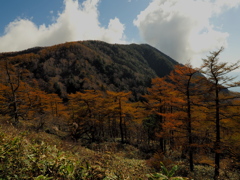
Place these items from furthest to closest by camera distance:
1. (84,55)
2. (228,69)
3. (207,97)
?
1. (84,55)
2. (207,97)
3. (228,69)

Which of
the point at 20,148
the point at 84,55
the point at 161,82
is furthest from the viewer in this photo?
the point at 84,55

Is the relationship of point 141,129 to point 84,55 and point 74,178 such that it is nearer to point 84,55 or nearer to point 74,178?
point 74,178

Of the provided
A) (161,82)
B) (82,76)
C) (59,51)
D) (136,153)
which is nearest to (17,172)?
(161,82)

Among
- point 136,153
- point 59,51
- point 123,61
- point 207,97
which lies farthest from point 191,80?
point 123,61

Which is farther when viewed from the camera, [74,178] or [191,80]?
[191,80]

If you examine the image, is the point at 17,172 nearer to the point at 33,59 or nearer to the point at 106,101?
the point at 106,101

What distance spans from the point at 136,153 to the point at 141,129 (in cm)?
1232

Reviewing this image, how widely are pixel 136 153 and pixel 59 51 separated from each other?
15512cm

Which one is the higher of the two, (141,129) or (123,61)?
(123,61)

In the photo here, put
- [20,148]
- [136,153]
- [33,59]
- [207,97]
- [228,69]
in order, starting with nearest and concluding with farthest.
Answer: [20,148]
[228,69]
[207,97]
[136,153]
[33,59]

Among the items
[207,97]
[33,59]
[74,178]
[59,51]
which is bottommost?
[74,178]

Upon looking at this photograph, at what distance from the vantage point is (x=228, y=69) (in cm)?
1048

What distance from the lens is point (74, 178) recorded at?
3010 millimetres

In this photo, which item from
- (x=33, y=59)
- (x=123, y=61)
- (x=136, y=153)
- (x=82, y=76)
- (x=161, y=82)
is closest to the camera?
(x=161, y=82)
